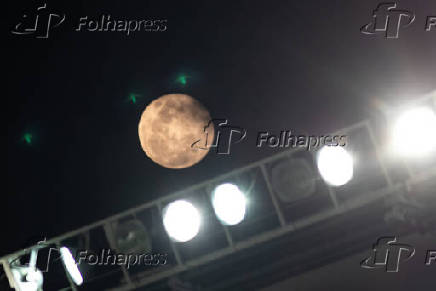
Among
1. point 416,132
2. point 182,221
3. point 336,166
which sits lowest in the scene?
point 182,221

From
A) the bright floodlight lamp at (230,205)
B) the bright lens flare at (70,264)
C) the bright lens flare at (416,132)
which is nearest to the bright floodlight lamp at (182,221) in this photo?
the bright floodlight lamp at (230,205)

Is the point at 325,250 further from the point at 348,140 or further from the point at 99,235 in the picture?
the point at 99,235

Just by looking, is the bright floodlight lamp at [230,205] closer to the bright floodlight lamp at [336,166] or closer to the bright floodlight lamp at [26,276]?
the bright floodlight lamp at [336,166]

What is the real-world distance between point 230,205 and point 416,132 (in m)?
2.49

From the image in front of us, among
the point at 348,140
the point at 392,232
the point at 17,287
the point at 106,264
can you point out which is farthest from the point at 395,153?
the point at 17,287

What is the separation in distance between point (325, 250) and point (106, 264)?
129 inches

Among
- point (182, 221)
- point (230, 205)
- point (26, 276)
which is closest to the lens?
point (230, 205)

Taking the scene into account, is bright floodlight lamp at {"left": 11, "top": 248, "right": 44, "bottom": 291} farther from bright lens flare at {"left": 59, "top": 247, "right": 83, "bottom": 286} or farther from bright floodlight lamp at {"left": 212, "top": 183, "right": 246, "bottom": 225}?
bright floodlight lamp at {"left": 212, "top": 183, "right": 246, "bottom": 225}

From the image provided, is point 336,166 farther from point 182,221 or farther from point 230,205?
point 182,221

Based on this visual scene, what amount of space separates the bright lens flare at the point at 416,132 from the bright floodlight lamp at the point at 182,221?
2753 mm

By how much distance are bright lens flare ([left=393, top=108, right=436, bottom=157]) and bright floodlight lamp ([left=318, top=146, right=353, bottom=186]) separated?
2.11 ft

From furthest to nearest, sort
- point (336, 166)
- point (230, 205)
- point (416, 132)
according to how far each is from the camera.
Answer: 1. point (230, 205)
2. point (336, 166)
3. point (416, 132)

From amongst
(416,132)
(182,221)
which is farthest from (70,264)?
(416,132)

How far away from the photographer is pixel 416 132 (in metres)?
6.35
